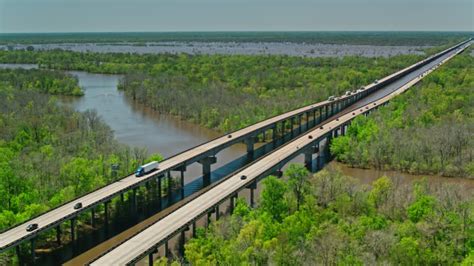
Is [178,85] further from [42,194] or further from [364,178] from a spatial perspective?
[42,194]

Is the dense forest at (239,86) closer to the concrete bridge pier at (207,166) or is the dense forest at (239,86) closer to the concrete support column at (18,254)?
the concrete bridge pier at (207,166)

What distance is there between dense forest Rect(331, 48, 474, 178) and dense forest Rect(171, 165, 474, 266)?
48.5 ft

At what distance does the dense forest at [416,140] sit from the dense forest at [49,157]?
28510 millimetres

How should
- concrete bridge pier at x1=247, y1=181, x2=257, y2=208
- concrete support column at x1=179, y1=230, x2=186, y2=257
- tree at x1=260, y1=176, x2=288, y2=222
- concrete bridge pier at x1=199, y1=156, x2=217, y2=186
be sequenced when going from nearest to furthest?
1. concrete support column at x1=179, y1=230, x2=186, y2=257
2. tree at x1=260, y1=176, x2=288, y2=222
3. concrete bridge pier at x1=247, y1=181, x2=257, y2=208
4. concrete bridge pier at x1=199, y1=156, x2=217, y2=186

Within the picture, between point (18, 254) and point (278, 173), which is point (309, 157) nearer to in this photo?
point (278, 173)

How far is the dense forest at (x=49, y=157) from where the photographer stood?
45.4 metres

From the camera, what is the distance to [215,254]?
35.6m

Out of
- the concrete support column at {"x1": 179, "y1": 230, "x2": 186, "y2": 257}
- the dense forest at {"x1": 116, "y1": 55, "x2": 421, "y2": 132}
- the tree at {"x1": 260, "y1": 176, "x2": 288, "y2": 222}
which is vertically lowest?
the concrete support column at {"x1": 179, "y1": 230, "x2": 186, "y2": 257}

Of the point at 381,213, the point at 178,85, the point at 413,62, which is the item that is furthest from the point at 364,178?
the point at 413,62

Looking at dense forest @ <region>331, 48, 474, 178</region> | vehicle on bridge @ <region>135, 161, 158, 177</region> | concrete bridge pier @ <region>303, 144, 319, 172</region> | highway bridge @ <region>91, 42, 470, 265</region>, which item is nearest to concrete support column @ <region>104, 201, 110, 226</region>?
vehicle on bridge @ <region>135, 161, 158, 177</region>

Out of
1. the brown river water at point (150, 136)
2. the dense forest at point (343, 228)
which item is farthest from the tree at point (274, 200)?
the brown river water at point (150, 136)

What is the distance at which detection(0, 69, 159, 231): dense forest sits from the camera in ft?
149

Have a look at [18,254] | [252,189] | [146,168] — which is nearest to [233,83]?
[146,168]

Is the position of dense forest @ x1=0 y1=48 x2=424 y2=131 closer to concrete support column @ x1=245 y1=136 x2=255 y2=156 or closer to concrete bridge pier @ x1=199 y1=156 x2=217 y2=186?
concrete support column @ x1=245 y1=136 x2=255 y2=156
